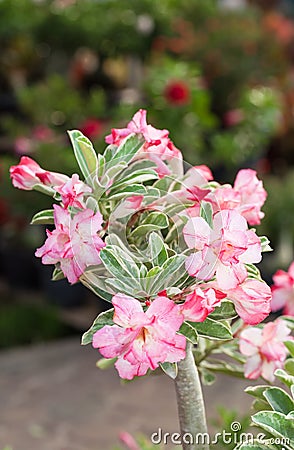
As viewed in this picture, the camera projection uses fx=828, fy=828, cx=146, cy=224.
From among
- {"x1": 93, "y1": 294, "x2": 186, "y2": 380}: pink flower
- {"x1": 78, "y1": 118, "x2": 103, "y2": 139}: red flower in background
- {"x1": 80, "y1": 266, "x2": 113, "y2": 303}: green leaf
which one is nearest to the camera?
{"x1": 93, "y1": 294, "x2": 186, "y2": 380}: pink flower

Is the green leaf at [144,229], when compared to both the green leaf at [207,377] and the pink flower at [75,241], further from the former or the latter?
the green leaf at [207,377]

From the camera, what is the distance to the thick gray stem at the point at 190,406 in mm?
1002

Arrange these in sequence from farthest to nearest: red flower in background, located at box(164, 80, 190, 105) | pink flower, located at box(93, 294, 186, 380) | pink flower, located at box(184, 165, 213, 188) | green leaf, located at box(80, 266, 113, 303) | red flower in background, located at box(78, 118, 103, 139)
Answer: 1. red flower in background, located at box(164, 80, 190, 105)
2. red flower in background, located at box(78, 118, 103, 139)
3. pink flower, located at box(184, 165, 213, 188)
4. green leaf, located at box(80, 266, 113, 303)
5. pink flower, located at box(93, 294, 186, 380)

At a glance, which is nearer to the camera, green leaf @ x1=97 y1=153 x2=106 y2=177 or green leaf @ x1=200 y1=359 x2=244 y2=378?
green leaf @ x1=97 y1=153 x2=106 y2=177

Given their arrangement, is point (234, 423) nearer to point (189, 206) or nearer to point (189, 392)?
point (189, 392)

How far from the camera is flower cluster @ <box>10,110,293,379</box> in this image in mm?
856

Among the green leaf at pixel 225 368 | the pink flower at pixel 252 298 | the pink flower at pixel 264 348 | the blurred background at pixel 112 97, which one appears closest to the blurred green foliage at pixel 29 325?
the blurred background at pixel 112 97

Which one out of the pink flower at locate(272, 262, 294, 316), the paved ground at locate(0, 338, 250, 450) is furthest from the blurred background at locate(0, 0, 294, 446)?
the pink flower at locate(272, 262, 294, 316)

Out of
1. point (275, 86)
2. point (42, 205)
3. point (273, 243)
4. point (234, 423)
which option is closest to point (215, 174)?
point (273, 243)

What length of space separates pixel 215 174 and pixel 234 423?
8.95 feet

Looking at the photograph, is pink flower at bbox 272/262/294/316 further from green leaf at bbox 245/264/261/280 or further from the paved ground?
the paved ground

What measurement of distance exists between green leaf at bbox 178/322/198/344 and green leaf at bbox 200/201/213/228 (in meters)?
0.11

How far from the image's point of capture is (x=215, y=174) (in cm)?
388

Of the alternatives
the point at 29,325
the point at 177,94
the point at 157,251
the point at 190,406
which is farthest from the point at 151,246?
the point at 29,325
